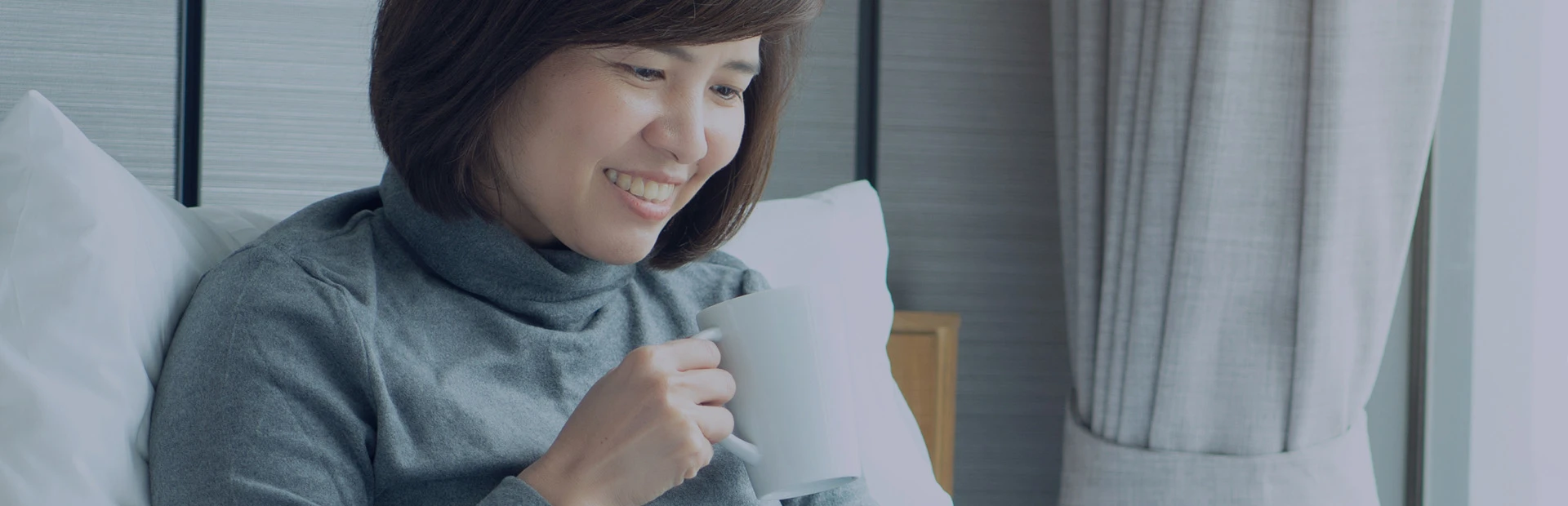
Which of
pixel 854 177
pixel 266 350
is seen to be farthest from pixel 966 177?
pixel 266 350

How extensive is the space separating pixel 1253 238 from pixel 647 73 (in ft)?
2.69

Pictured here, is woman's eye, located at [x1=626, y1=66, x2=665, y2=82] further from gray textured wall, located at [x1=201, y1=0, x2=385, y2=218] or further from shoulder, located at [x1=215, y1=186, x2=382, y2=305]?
gray textured wall, located at [x1=201, y1=0, x2=385, y2=218]

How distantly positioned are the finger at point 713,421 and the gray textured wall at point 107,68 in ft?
2.63

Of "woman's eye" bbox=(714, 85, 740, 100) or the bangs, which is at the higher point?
the bangs

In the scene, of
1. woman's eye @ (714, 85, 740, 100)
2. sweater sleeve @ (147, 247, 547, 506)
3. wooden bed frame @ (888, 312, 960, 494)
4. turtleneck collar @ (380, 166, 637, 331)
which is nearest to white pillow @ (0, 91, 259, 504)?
sweater sleeve @ (147, 247, 547, 506)

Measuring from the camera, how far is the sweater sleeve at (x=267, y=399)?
72cm

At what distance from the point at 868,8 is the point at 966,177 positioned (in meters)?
0.27

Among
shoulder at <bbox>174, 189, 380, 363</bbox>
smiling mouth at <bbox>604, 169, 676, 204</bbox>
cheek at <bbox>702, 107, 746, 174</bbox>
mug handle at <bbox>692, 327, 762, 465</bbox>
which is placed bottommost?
mug handle at <bbox>692, 327, 762, 465</bbox>

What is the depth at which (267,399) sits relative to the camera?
0.73 metres

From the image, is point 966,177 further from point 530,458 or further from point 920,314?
point 530,458

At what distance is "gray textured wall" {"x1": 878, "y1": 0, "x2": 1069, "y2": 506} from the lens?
1.71 meters

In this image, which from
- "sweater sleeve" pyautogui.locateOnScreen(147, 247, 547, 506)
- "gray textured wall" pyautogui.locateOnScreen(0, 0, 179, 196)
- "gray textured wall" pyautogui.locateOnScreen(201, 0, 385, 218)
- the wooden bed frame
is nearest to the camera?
"sweater sleeve" pyautogui.locateOnScreen(147, 247, 547, 506)

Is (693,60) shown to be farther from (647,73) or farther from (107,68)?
(107,68)

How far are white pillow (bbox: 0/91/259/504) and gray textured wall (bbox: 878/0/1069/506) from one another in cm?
103
